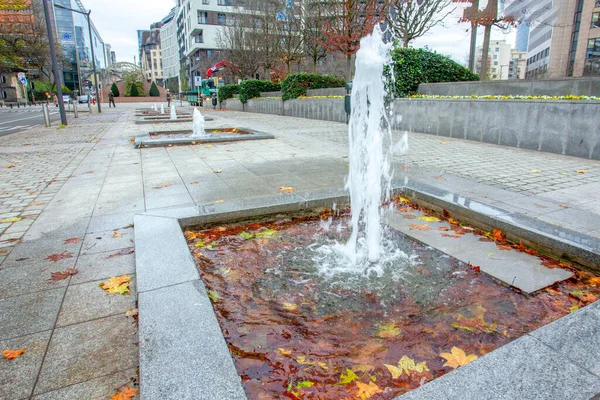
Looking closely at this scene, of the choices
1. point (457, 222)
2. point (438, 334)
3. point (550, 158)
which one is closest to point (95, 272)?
point (438, 334)

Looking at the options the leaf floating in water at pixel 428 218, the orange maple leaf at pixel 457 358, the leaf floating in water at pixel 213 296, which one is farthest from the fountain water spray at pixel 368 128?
the orange maple leaf at pixel 457 358

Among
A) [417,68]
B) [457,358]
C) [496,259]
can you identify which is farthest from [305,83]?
[457,358]

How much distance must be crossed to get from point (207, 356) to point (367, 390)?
2.60 ft

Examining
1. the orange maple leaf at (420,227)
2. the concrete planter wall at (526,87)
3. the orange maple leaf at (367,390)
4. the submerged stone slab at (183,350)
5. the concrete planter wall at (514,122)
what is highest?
the concrete planter wall at (526,87)

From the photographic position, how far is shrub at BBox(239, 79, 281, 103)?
29016 mm

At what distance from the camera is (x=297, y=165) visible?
7051 mm

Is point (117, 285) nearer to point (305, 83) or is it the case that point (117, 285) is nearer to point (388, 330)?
point (388, 330)

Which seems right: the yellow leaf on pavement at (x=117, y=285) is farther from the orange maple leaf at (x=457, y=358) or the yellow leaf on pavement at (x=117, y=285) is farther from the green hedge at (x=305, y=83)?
the green hedge at (x=305, y=83)

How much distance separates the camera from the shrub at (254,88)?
2902 cm

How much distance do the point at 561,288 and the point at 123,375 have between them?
2.97 meters

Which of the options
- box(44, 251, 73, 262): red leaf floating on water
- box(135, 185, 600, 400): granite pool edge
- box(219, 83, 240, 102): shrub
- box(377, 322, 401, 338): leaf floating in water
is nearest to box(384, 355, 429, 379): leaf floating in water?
Answer: box(377, 322, 401, 338): leaf floating in water

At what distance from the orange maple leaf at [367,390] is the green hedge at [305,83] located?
2049 cm

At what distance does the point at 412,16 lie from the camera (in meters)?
18.9

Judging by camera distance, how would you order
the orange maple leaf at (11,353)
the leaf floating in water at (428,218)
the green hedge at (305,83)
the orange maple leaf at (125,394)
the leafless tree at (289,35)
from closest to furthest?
the orange maple leaf at (125,394)
the orange maple leaf at (11,353)
the leaf floating in water at (428,218)
the green hedge at (305,83)
the leafless tree at (289,35)
